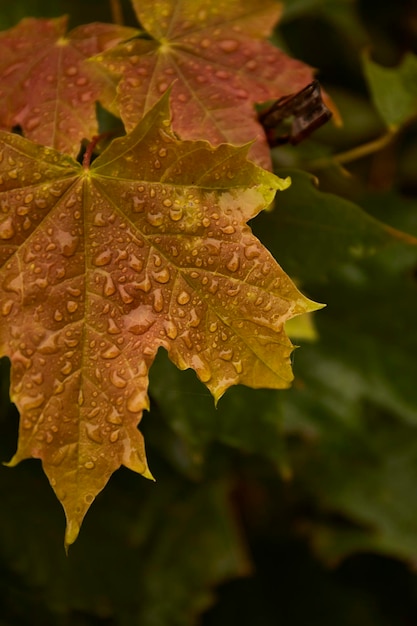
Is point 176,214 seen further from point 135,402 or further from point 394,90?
point 394,90

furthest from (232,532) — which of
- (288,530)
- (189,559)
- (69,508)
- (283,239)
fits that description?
(69,508)

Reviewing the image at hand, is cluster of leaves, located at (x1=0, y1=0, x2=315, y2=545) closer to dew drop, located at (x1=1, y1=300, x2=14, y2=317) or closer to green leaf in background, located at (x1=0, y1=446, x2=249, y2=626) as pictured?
dew drop, located at (x1=1, y1=300, x2=14, y2=317)

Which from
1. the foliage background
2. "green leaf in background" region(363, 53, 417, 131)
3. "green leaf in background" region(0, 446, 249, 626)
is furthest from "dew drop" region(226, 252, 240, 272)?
"green leaf in background" region(0, 446, 249, 626)

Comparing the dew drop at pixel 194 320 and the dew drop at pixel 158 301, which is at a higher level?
the dew drop at pixel 158 301

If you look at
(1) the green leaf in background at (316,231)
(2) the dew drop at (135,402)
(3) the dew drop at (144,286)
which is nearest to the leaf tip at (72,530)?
(2) the dew drop at (135,402)

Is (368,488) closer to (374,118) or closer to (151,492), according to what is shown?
(151,492)

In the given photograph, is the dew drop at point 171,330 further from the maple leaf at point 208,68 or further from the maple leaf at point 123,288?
the maple leaf at point 208,68
